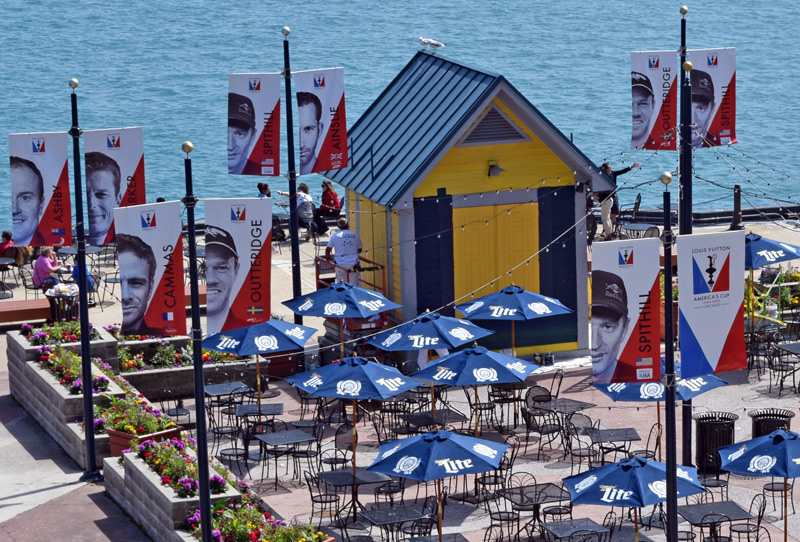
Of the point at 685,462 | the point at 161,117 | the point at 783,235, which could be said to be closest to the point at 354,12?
the point at 161,117

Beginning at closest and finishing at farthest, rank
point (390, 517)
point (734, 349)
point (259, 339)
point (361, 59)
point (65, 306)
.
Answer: point (734, 349) → point (390, 517) → point (259, 339) → point (65, 306) → point (361, 59)

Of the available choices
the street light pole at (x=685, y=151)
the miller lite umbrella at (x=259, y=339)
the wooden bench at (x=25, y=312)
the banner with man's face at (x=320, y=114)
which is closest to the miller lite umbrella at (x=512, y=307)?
the miller lite umbrella at (x=259, y=339)

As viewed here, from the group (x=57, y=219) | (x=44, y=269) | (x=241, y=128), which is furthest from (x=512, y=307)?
(x=44, y=269)

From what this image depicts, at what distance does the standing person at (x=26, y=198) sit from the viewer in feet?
69.4

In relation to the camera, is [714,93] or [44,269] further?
[44,269]

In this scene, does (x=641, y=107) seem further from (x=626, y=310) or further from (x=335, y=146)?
(x=626, y=310)

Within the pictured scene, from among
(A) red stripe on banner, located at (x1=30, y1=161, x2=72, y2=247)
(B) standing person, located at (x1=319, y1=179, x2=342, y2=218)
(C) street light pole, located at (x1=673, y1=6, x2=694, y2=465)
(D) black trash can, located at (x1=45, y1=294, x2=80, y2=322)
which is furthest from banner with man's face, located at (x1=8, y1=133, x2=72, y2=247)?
(B) standing person, located at (x1=319, y1=179, x2=342, y2=218)

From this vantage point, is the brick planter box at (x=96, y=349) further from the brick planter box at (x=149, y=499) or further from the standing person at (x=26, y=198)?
the standing person at (x=26, y=198)

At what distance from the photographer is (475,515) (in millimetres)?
20312

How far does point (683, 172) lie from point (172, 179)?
61.8 m

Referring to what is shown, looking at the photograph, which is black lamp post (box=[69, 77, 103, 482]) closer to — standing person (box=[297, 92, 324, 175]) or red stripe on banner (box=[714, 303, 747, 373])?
standing person (box=[297, 92, 324, 175])

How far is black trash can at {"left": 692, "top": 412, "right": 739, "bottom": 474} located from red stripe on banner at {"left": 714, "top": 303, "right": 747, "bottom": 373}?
451 cm

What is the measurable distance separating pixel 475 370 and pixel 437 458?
419 centimetres

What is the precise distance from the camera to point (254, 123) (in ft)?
86.3
